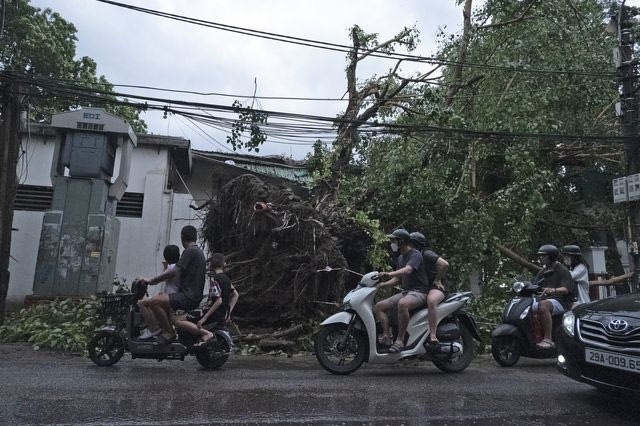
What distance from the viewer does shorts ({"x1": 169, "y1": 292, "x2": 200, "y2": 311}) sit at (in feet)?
19.6

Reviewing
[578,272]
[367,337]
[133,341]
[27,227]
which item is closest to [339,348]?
[367,337]

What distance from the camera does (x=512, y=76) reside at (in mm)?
12008

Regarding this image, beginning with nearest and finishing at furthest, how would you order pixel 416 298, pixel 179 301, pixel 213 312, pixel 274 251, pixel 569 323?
pixel 569 323
pixel 179 301
pixel 416 298
pixel 213 312
pixel 274 251

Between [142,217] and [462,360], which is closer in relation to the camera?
[462,360]

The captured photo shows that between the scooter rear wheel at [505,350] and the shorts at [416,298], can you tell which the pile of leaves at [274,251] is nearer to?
the shorts at [416,298]

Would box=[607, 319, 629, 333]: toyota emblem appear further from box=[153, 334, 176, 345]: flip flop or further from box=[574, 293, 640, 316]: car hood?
box=[153, 334, 176, 345]: flip flop

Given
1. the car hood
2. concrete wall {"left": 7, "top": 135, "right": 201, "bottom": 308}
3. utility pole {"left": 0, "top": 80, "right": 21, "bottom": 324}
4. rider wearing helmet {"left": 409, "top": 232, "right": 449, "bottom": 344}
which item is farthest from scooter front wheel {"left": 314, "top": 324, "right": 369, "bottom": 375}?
concrete wall {"left": 7, "top": 135, "right": 201, "bottom": 308}

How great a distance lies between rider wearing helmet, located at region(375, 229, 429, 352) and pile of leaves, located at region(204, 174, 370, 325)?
2567 millimetres

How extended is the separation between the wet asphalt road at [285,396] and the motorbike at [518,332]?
40 centimetres

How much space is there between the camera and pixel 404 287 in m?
6.38

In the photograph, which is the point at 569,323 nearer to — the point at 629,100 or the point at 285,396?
the point at 285,396

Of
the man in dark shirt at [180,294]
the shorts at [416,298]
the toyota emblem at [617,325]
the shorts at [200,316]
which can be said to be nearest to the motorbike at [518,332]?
the shorts at [416,298]

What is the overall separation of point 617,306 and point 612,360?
1.93 ft

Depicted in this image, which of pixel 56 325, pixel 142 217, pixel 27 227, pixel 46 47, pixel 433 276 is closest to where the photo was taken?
pixel 433 276
